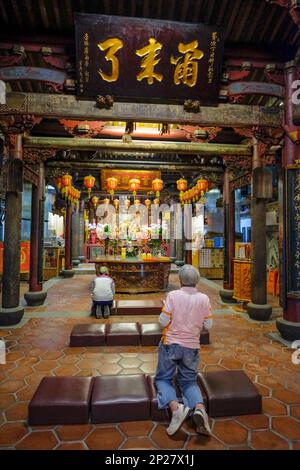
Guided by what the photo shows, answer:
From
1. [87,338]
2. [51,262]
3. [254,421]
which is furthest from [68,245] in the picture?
[254,421]

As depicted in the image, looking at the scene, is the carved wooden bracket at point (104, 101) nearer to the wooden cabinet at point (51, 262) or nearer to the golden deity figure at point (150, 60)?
the golden deity figure at point (150, 60)

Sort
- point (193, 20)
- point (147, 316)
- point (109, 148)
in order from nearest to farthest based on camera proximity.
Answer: point (193, 20), point (147, 316), point (109, 148)

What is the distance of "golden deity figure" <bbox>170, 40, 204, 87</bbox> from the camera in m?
4.83

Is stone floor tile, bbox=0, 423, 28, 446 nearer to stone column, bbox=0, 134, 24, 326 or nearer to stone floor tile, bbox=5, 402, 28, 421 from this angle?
stone floor tile, bbox=5, 402, 28, 421

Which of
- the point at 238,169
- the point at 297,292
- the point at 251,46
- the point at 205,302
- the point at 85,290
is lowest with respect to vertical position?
the point at 85,290

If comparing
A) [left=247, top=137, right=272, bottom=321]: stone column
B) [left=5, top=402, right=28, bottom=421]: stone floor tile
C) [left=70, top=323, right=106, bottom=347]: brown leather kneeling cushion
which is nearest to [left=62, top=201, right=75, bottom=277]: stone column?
[left=70, top=323, right=106, bottom=347]: brown leather kneeling cushion

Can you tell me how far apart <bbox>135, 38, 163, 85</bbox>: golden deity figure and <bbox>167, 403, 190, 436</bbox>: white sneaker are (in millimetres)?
5275

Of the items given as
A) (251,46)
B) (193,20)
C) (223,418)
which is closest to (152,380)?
(223,418)

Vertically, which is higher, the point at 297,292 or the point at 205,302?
the point at 205,302

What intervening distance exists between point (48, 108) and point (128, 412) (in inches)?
211

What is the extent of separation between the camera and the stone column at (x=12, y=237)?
20.7 ft

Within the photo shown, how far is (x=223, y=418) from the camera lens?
3068mm

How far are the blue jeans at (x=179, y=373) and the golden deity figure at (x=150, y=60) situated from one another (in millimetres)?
4699
